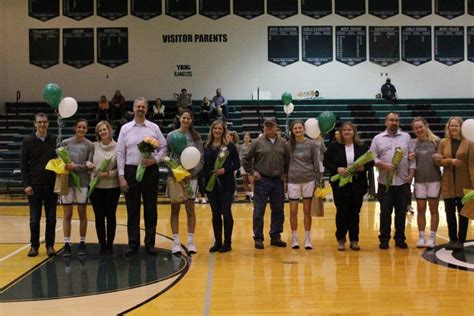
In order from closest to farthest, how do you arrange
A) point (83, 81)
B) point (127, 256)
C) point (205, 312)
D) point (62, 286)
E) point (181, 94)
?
1. point (205, 312)
2. point (62, 286)
3. point (127, 256)
4. point (181, 94)
5. point (83, 81)

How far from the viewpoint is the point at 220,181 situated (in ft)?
21.3

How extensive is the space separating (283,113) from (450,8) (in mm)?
7200

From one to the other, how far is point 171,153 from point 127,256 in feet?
4.13

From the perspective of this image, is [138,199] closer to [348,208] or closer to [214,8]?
[348,208]

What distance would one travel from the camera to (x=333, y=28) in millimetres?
19062

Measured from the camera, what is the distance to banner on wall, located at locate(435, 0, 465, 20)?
19172mm

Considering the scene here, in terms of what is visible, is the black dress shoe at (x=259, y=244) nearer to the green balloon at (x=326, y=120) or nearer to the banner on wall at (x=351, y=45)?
the green balloon at (x=326, y=120)

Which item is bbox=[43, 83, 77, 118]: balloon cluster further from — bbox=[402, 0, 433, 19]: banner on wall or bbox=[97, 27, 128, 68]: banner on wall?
bbox=[402, 0, 433, 19]: banner on wall

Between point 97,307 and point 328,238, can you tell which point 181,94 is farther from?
point 97,307

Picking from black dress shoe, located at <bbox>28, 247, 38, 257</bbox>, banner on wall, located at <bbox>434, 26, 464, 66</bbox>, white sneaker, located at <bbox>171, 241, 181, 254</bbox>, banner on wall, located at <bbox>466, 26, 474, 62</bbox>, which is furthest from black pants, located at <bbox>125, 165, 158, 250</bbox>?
banner on wall, located at <bbox>466, 26, 474, 62</bbox>

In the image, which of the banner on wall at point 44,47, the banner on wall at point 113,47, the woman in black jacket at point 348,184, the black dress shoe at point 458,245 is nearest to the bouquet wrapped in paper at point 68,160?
the woman in black jacket at point 348,184

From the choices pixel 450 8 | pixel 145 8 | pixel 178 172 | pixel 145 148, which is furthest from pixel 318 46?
pixel 145 148

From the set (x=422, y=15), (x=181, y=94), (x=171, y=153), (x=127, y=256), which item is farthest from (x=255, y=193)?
(x=422, y=15)

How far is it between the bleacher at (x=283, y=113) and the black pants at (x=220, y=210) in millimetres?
9768
